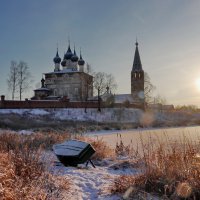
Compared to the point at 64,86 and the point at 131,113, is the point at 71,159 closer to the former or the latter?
the point at 131,113

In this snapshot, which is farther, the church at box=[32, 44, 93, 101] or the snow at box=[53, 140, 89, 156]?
the church at box=[32, 44, 93, 101]

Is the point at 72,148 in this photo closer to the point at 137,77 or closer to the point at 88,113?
the point at 88,113

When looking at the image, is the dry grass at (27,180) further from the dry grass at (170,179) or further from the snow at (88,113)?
the snow at (88,113)

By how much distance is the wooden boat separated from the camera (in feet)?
24.2

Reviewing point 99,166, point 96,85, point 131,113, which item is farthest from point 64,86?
point 99,166

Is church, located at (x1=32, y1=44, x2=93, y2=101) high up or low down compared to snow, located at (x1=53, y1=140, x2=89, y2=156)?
up

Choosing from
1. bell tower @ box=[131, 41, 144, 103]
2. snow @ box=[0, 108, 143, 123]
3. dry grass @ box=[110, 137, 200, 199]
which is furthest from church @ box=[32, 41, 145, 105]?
dry grass @ box=[110, 137, 200, 199]

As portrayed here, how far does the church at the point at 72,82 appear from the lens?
185ft

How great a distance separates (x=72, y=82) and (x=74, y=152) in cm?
5121

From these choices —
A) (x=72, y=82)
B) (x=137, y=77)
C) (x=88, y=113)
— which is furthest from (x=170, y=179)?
(x=137, y=77)

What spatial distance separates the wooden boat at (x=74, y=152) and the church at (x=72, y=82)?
1821 inches

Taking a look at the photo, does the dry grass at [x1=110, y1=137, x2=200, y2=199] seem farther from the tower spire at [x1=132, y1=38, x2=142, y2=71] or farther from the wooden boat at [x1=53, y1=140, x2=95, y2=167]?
the tower spire at [x1=132, y1=38, x2=142, y2=71]

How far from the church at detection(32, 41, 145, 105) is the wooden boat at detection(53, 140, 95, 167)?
152 ft

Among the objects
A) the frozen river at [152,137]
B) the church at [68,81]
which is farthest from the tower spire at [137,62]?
the frozen river at [152,137]
